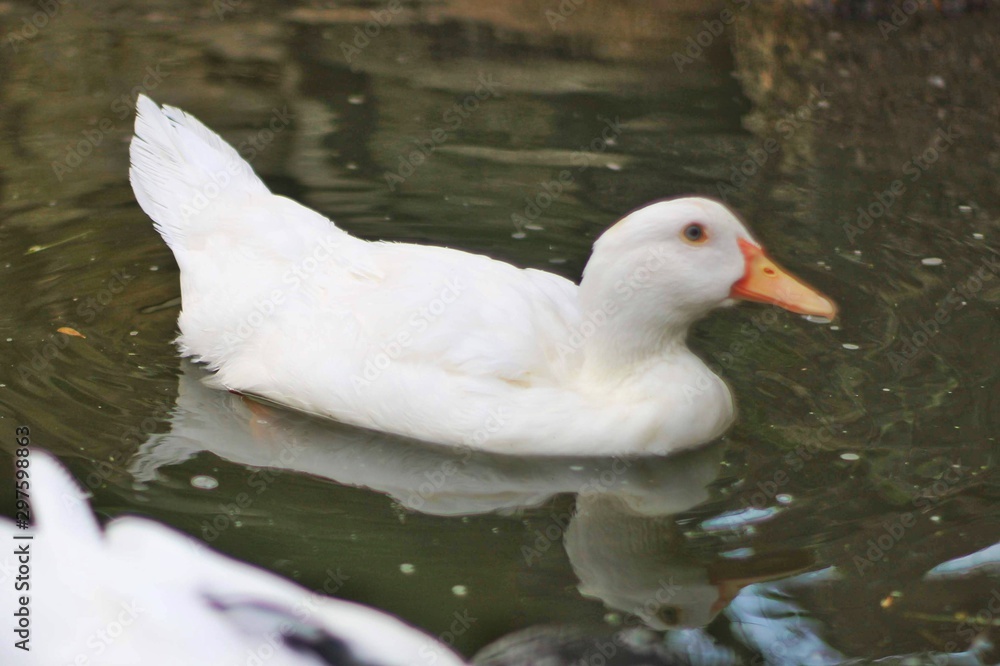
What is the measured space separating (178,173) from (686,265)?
2342mm

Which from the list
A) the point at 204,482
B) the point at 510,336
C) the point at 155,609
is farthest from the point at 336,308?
the point at 155,609

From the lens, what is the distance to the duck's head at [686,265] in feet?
14.0

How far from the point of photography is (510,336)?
14.2 ft

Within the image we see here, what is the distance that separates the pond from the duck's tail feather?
0.47 meters

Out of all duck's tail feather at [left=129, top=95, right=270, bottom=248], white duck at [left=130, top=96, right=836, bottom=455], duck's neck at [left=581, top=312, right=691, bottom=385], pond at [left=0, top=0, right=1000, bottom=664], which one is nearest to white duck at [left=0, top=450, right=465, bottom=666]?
pond at [left=0, top=0, right=1000, bottom=664]

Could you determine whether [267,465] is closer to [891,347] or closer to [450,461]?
[450,461]

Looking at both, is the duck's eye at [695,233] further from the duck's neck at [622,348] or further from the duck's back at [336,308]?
the duck's back at [336,308]

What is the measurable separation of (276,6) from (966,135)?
210 inches

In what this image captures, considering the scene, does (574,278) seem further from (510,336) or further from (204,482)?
(204,482)

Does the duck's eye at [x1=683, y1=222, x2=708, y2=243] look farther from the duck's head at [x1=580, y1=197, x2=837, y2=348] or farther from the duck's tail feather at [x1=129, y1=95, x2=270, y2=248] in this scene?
the duck's tail feather at [x1=129, y1=95, x2=270, y2=248]

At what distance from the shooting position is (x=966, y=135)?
7.45 metres

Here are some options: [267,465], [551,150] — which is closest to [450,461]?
[267,465]

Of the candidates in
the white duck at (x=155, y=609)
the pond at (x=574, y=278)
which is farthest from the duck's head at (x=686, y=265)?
the white duck at (x=155, y=609)

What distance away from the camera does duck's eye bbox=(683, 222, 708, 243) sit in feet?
14.0
